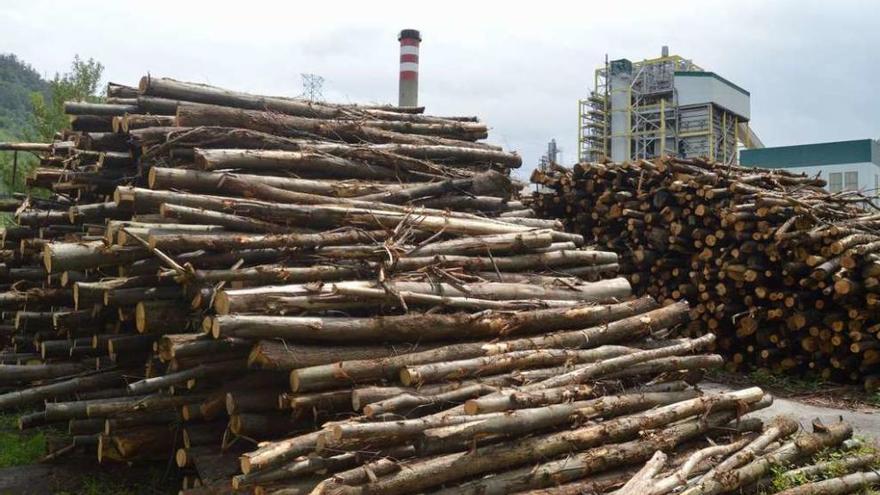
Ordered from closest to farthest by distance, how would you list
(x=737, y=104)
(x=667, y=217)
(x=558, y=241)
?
1. (x=558, y=241)
2. (x=667, y=217)
3. (x=737, y=104)

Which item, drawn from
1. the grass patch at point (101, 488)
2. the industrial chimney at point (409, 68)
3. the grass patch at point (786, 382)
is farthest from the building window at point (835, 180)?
the grass patch at point (101, 488)

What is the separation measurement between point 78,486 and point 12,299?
384 centimetres

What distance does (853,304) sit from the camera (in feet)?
28.6

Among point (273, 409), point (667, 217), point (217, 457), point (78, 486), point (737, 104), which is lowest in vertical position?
point (78, 486)

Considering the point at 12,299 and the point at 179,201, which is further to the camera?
the point at 12,299

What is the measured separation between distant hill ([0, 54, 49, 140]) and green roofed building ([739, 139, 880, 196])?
145 feet

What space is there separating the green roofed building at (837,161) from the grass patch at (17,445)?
27.9 meters

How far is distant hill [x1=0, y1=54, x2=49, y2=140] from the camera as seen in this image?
57719 millimetres

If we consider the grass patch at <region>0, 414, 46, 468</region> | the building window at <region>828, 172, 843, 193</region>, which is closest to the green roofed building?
the building window at <region>828, 172, 843, 193</region>

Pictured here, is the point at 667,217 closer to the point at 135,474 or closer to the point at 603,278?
the point at 603,278

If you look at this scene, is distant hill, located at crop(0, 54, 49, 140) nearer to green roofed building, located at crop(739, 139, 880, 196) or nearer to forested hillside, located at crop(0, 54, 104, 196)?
forested hillside, located at crop(0, 54, 104, 196)

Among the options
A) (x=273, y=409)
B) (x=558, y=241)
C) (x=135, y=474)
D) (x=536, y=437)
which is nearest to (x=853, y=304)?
(x=558, y=241)

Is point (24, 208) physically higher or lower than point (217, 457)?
higher

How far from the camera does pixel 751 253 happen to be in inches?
369
